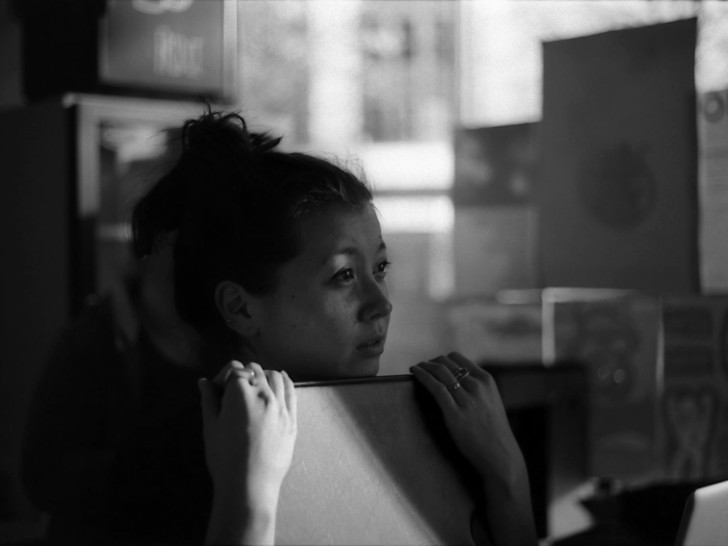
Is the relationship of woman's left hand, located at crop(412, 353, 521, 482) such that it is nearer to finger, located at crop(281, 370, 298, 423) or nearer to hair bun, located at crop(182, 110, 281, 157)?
finger, located at crop(281, 370, 298, 423)

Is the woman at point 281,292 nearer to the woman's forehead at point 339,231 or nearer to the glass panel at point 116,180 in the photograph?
the woman's forehead at point 339,231

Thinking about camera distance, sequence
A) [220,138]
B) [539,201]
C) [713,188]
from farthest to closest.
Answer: [539,201], [713,188], [220,138]

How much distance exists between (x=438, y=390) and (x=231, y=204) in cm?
35

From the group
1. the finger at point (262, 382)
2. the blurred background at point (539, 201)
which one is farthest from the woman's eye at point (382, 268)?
the blurred background at point (539, 201)

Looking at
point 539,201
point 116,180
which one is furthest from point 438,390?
point 116,180

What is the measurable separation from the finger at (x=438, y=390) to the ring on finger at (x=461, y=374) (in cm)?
4

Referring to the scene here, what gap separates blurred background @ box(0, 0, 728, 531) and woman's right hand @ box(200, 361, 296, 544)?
737 millimetres

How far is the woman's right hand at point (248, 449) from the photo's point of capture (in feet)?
2.52

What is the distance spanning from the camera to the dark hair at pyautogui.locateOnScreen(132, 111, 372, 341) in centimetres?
A: 111

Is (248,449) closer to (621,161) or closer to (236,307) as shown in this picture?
(236,307)

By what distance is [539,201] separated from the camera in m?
2.09

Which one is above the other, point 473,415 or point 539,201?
point 539,201

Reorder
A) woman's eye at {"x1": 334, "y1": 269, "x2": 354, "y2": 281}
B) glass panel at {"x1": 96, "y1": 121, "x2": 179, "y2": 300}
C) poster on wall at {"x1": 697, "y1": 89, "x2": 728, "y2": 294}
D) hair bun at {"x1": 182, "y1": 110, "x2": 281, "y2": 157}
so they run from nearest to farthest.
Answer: woman's eye at {"x1": 334, "y1": 269, "x2": 354, "y2": 281}
hair bun at {"x1": 182, "y1": 110, "x2": 281, "y2": 157}
poster on wall at {"x1": 697, "y1": 89, "x2": 728, "y2": 294}
glass panel at {"x1": 96, "y1": 121, "x2": 179, "y2": 300}

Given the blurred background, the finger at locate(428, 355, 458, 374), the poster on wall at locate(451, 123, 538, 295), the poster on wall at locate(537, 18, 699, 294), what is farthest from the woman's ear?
the poster on wall at locate(451, 123, 538, 295)
